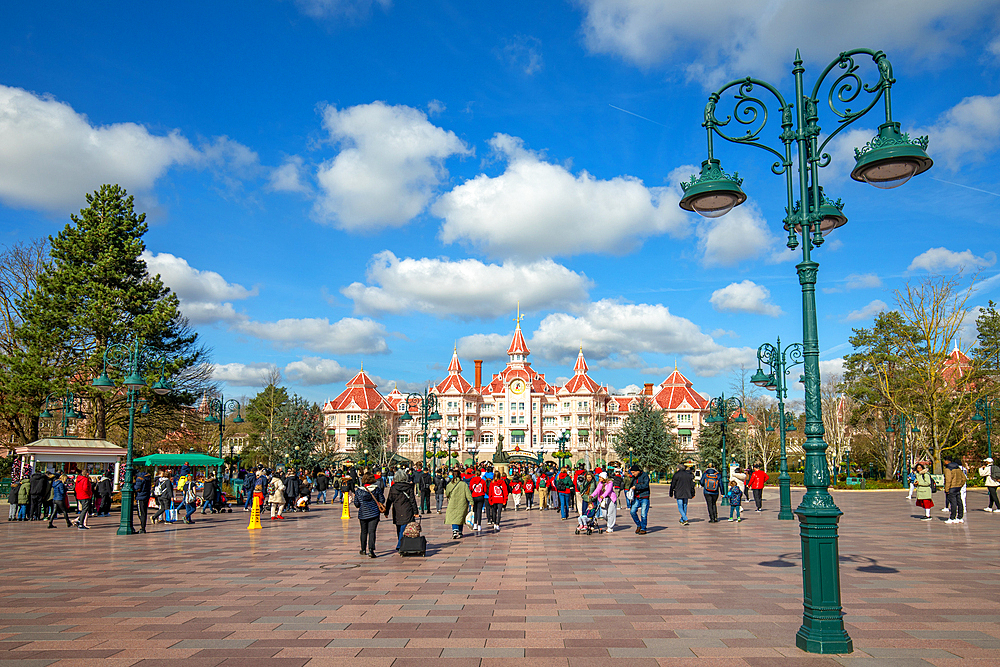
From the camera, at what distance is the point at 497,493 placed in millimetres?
19375

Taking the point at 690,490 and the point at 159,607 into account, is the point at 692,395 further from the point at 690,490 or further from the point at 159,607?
the point at 159,607

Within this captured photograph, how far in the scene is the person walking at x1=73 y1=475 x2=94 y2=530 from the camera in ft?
65.6

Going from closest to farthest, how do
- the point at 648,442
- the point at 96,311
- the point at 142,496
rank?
the point at 142,496 → the point at 96,311 → the point at 648,442

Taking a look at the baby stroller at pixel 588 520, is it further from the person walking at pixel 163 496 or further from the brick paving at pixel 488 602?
the person walking at pixel 163 496

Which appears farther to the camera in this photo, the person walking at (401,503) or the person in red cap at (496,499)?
the person in red cap at (496,499)

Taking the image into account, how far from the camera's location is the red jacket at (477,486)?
19.0m

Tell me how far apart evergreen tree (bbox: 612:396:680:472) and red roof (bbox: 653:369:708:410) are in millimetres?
33091

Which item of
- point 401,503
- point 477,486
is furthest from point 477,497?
point 401,503

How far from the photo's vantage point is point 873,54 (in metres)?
7.24

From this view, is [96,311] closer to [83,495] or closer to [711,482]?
[83,495]

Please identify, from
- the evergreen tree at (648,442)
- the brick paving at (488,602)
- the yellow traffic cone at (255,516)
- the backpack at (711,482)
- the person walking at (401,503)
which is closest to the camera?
the brick paving at (488,602)

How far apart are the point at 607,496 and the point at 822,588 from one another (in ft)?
40.8

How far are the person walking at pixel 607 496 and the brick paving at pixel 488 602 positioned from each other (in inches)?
63.3

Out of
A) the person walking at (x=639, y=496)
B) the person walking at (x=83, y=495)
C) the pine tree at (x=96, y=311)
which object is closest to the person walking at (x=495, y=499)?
the person walking at (x=639, y=496)
